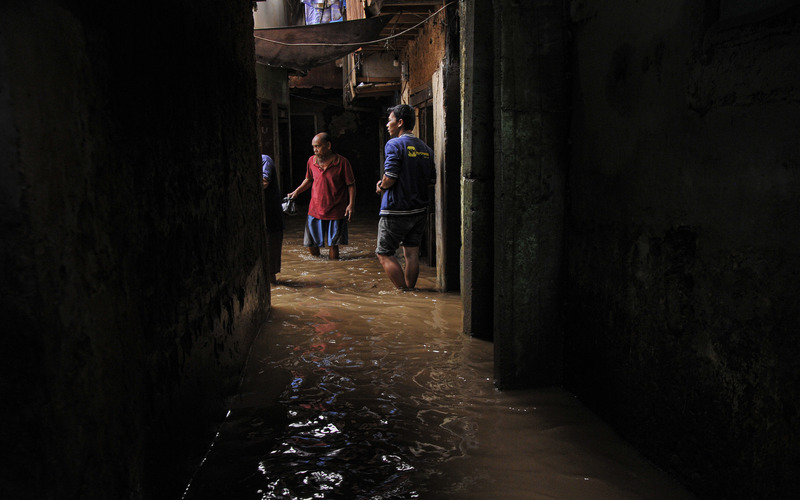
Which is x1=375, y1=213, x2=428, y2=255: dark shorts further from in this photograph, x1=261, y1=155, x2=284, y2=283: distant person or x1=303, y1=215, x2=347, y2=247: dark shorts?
x1=303, y1=215, x2=347, y2=247: dark shorts

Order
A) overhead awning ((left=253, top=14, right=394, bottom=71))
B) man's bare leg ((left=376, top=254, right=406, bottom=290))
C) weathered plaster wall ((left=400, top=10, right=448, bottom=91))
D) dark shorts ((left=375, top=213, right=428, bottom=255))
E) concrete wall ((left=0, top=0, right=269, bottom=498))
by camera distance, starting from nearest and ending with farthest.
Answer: concrete wall ((left=0, top=0, right=269, bottom=498)) → dark shorts ((left=375, top=213, right=428, bottom=255)) → man's bare leg ((left=376, top=254, right=406, bottom=290)) → weathered plaster wall ((left=400, top=10, right=448, bottom=91)) → overhead awning ((left=253, top=14, right=394, bottom=71))

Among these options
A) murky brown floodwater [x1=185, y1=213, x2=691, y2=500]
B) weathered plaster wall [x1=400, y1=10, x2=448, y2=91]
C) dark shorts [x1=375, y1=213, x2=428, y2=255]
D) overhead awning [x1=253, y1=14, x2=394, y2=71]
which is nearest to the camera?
murky brown floodwater [x1=185, y1=213, x2=691, y2=500]

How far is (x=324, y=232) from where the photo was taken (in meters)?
7.97

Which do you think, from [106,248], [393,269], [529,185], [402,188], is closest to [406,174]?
[402,188]

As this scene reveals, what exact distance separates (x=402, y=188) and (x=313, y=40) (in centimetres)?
384

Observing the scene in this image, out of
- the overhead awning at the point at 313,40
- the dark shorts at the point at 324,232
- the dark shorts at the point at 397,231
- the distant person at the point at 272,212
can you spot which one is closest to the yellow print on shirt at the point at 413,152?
the dark shorts at the point at 397,231

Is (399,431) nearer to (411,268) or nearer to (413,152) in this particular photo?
(411,268)

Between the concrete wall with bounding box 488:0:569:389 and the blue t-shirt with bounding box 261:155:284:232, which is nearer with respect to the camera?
the concrete wall with bounding box 488:0:569:389

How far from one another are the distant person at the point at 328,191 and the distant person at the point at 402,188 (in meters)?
1.73

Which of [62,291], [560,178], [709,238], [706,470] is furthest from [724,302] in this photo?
[62,291]

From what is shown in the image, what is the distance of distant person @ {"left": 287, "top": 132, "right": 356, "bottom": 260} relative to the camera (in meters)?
7.62

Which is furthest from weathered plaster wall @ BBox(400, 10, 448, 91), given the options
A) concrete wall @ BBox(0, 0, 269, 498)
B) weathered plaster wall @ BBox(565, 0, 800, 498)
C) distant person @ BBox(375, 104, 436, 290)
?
concrete wall @ BBox(0, 0, 269, 498)

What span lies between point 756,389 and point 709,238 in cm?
50

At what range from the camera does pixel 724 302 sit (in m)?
1.92
